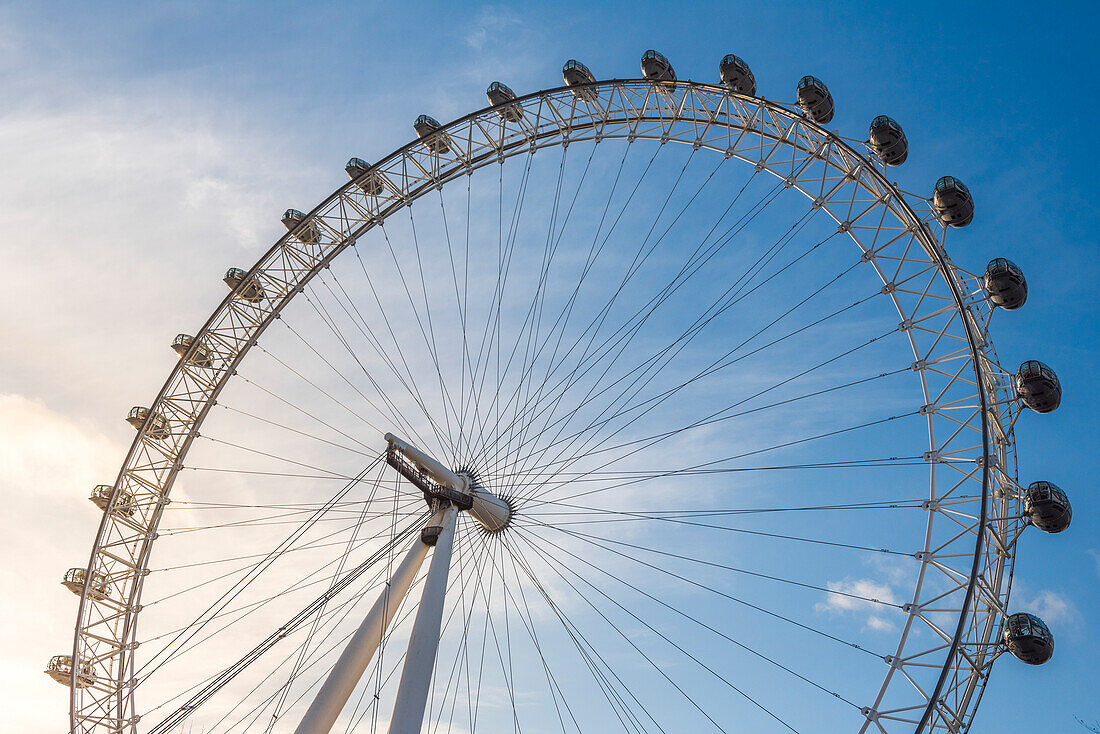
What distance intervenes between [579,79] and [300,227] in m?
10.6

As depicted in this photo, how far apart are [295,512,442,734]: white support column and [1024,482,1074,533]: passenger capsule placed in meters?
12.9

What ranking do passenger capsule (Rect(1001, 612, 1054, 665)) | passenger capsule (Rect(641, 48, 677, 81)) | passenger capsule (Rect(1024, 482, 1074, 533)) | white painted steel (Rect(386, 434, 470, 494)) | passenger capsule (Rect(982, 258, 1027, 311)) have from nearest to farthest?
passenger capsule (Rect(1001, 612, 1054, 665))
passenger capsule (Rect(1024, 482, 1074, 533))
passenger capsule (Rect(982, 258, 1027, 311))
white painted steel (Rect(386, 434, 470, 494))
passenger capsule (Rect(641, 48, 677, 81))

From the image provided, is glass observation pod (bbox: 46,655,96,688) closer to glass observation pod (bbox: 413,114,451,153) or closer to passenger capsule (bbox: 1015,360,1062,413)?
glass observation pod (bbox: 413,114,451,153)

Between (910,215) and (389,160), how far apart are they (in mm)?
16652

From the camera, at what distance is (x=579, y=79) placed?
28297 millimetres

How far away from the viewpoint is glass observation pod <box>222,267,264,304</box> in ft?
102

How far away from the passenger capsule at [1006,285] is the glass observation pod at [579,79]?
1278 cm

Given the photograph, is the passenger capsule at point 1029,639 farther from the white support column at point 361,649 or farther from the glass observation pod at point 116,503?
the glass observation pod at point 116,503

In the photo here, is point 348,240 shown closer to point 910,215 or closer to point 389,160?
point 389,160

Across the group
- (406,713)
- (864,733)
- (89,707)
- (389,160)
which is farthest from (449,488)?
(89,707)

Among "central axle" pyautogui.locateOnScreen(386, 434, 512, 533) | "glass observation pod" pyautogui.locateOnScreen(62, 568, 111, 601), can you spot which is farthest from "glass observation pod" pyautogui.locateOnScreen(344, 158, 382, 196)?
"glass observation pod" pyautogui.locateOnScreen(62, 568, 111, 601)

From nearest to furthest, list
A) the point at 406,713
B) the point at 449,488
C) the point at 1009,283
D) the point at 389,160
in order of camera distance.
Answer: the point at 406,713
the point at 1009,283
the point at 449,488
the point at 389,160

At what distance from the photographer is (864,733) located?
17.8 m

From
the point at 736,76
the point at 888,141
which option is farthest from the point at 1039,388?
the point at 736,76
